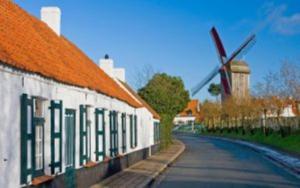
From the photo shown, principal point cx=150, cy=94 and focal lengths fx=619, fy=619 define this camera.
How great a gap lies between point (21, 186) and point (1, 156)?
114cm

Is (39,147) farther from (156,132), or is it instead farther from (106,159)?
(156,132)

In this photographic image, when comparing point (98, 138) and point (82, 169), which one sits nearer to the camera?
point (82, 169)

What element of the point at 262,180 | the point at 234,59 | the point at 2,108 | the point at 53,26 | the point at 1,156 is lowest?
the point at 262,180

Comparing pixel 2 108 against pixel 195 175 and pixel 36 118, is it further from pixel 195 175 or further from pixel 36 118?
pixel 195 175

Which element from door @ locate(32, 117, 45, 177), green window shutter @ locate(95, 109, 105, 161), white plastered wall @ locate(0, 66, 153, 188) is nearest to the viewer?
white plastered wall @ locate(0, 66, 153, 188)

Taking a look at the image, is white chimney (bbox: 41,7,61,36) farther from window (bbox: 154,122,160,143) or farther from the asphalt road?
window (bbox: 154,122,160,143)

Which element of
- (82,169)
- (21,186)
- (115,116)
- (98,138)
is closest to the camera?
(21,186)

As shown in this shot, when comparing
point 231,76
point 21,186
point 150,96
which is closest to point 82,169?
point 21,186

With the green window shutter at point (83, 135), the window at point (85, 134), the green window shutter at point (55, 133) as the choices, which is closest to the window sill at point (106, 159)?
the window at point (85, 134)

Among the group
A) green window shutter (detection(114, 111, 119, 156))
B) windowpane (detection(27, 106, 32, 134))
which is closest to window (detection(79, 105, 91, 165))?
green window shutter (detection(114, 111, 119, 156))

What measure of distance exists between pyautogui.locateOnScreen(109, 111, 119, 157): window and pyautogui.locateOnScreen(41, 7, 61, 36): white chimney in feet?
12.7

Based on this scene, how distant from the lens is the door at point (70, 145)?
16141 millimetres

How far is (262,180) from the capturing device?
74.4 ft

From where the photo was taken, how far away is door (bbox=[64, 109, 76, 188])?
16.1 meters
